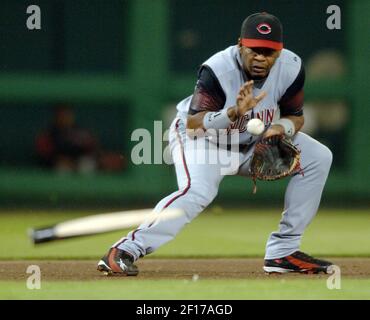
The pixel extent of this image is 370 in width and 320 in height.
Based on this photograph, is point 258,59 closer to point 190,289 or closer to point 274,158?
point 274,158

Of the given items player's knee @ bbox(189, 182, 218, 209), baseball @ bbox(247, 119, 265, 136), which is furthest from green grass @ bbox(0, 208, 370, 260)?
baseball @ bbox(247, 119, 265, 136)

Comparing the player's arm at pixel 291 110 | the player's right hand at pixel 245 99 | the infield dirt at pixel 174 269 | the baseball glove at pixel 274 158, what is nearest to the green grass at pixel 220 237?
the infield dirt at pixel 174 269

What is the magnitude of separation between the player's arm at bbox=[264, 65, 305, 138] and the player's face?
0.84ft

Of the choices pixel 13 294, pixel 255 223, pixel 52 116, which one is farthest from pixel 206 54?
pixel 13 294

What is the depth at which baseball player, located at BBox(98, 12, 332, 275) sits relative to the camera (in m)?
6.17

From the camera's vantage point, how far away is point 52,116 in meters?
12.8

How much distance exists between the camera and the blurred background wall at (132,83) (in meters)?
12.4

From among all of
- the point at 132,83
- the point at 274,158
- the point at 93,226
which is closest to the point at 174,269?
the point at 274,158

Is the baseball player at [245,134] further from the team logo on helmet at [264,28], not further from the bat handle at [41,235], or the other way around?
the bat handle at [41,235]

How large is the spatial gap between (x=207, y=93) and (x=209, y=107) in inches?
3.5

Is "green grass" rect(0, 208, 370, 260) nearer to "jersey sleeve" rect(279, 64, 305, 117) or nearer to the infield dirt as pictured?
the infield dirt

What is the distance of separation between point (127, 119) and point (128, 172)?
72 cm

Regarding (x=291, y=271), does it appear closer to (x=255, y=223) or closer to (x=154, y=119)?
(x=255, y=223)

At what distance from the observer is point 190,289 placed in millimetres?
5828
